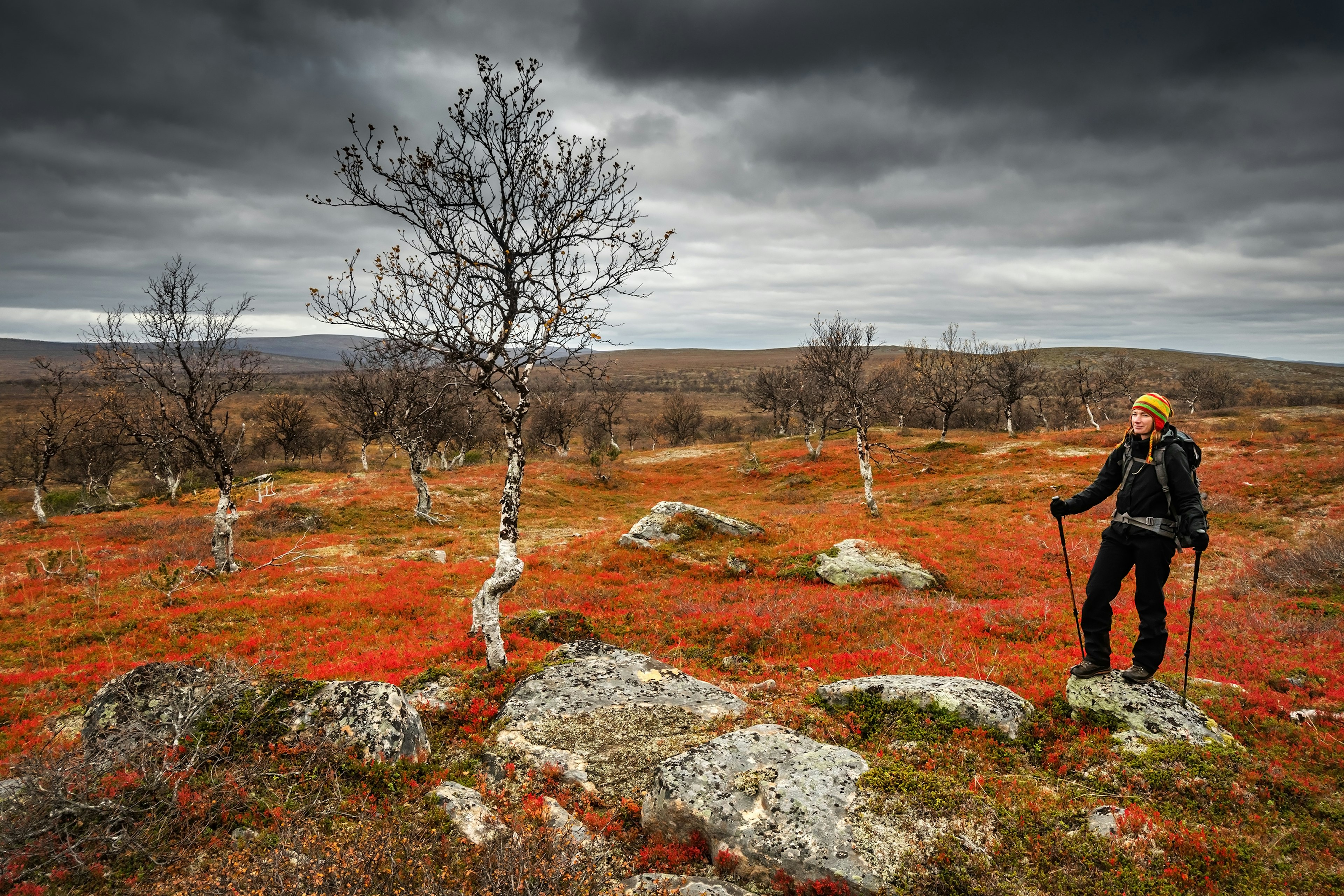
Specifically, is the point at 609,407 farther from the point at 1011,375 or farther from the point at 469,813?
the point at 469,813

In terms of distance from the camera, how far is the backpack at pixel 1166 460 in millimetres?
7105

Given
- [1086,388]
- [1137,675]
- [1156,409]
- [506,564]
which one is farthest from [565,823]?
[1086,388]

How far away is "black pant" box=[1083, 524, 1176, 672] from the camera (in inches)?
285

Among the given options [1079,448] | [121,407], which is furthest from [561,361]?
[1079,448]

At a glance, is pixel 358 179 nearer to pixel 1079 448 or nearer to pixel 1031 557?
pixel 1031 557

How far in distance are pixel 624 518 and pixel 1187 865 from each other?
34.7m

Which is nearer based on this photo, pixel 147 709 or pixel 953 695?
pixel 147 709

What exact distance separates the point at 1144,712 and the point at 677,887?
21.4 ft

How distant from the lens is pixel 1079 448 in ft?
147

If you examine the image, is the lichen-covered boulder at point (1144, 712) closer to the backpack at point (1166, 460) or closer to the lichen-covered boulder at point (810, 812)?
the backpack at point (1166, 460)

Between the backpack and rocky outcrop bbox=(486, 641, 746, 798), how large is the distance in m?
6.50

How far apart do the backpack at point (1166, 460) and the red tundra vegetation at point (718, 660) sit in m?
2.78

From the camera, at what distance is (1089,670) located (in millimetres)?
7758

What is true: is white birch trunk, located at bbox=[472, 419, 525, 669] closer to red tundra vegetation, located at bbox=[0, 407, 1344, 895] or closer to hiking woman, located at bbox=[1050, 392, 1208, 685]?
red tundra vegetation, located at bbox=[0, 407, 1344, 895]
